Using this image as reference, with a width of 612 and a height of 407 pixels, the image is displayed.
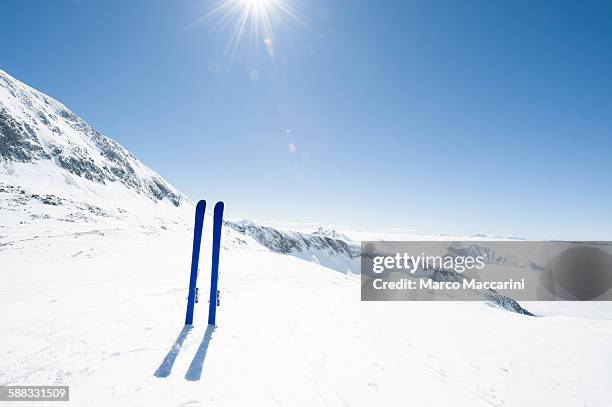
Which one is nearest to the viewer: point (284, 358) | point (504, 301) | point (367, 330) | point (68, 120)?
point (284, 358)

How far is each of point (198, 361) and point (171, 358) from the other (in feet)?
1.97

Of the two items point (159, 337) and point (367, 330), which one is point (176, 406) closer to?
point (159, 337)

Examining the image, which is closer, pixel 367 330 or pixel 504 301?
pixel 367 330

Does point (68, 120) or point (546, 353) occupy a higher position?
point (68, 120)

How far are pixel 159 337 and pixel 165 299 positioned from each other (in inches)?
172

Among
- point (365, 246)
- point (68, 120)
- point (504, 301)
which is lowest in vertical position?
point (504, 301)

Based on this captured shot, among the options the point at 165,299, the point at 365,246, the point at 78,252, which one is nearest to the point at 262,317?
the point at 165,299

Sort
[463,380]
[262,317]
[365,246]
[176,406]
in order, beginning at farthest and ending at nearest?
[365,246], [262,317], [463,380], [176,406]

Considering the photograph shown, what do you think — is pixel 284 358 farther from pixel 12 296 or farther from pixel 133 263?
pixel 133 263

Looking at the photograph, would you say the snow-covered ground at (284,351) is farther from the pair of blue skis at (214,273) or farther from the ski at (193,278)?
the pair of blue skis at (214,273)

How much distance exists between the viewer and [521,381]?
18.6 ft

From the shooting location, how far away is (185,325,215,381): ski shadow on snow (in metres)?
4.95

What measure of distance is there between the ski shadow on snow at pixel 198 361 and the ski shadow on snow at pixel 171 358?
1.25 ft

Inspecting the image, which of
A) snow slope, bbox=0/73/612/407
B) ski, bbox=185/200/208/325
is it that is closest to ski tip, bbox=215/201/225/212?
ski, bbox=185/200/208/325
